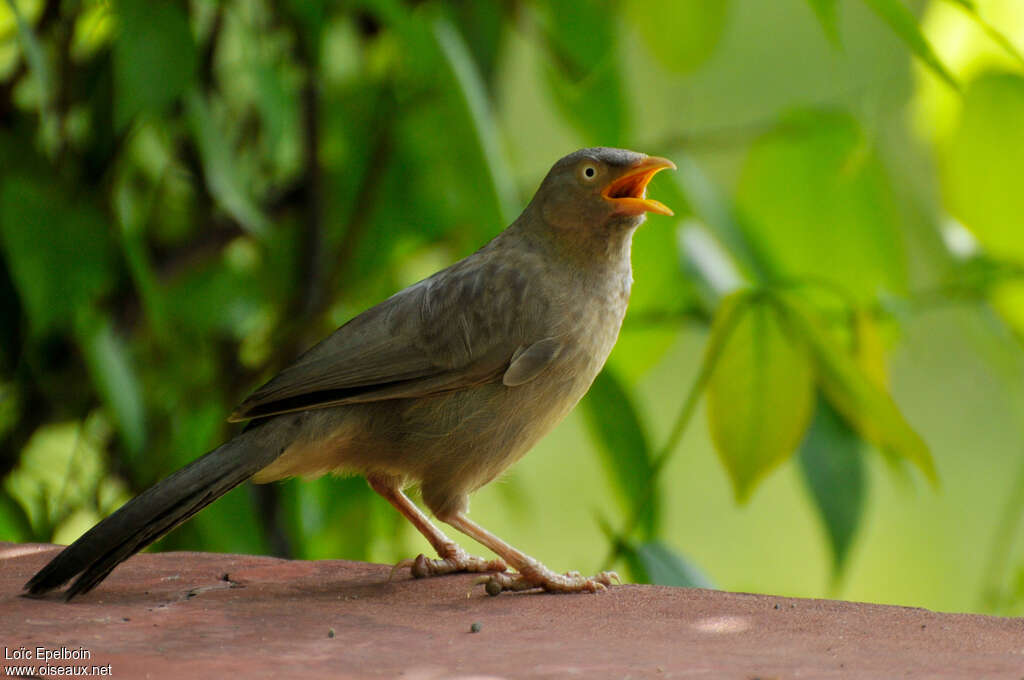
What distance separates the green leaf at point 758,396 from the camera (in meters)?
3.19

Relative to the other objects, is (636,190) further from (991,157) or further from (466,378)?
(991,157)

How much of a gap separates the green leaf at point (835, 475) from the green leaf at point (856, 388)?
394 millimetres

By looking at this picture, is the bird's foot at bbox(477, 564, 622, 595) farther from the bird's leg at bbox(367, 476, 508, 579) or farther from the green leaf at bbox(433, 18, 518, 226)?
the green leaf at bbox(433, 18, 518, 226)

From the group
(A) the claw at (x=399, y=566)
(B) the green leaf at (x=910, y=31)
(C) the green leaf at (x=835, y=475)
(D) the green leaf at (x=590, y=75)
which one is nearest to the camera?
(B) the green leaf at (x=910, y=31)

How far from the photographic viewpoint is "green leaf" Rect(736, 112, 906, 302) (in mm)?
3980

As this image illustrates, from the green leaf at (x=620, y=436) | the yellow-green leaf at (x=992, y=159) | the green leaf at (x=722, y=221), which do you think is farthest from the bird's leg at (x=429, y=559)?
the yellow-green leaf at (x=992, y=159)

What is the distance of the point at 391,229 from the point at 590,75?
1.00m

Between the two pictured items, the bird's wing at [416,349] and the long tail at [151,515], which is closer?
the long tail at [151,515]

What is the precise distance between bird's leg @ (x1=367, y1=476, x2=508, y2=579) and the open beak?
94 cm

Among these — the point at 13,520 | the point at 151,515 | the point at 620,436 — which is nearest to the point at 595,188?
the point at 620,436

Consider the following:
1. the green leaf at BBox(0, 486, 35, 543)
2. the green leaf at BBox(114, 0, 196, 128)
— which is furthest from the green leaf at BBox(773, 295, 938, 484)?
the green leaf at BBox(0, 486, 35, 543)

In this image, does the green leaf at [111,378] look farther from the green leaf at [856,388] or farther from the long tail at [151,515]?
the green leaf at [856,388]

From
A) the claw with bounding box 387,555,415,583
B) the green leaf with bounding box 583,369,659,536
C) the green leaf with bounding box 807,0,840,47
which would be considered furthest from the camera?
the green leaf with bounding box 583,369,659,536

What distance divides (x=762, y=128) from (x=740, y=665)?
249 cm
